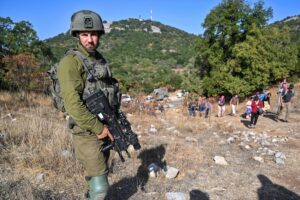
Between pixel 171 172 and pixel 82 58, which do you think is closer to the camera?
pixel 82 58

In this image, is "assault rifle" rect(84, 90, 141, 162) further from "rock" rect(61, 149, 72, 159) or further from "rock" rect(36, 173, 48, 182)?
"rock" rect(61, 149, 72, 159)

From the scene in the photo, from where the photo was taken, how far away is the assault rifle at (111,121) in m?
2.58

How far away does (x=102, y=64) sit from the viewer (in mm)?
2734

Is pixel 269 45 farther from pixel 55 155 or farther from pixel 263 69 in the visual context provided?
pixel 55 155

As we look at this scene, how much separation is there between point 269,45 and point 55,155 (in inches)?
648

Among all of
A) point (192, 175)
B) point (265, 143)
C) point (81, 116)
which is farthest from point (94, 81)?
point (265, 143)

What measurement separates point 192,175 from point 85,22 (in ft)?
10.7

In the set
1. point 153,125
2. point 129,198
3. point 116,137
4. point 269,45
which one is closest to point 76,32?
point 116,137

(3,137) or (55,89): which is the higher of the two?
(55,89)

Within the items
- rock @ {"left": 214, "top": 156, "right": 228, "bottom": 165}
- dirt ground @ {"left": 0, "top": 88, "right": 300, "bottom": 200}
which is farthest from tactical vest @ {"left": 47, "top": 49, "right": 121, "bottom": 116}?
rock @ {"left": 214, "top": 156, "right": 228, "bottom": 165}

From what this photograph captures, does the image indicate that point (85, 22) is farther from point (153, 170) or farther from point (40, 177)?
point (153, 170)

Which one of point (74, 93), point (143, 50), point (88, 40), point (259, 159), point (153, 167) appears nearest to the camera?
point (74, 93)

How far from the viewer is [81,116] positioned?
242 centimetres

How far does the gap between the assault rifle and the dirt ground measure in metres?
1.15
